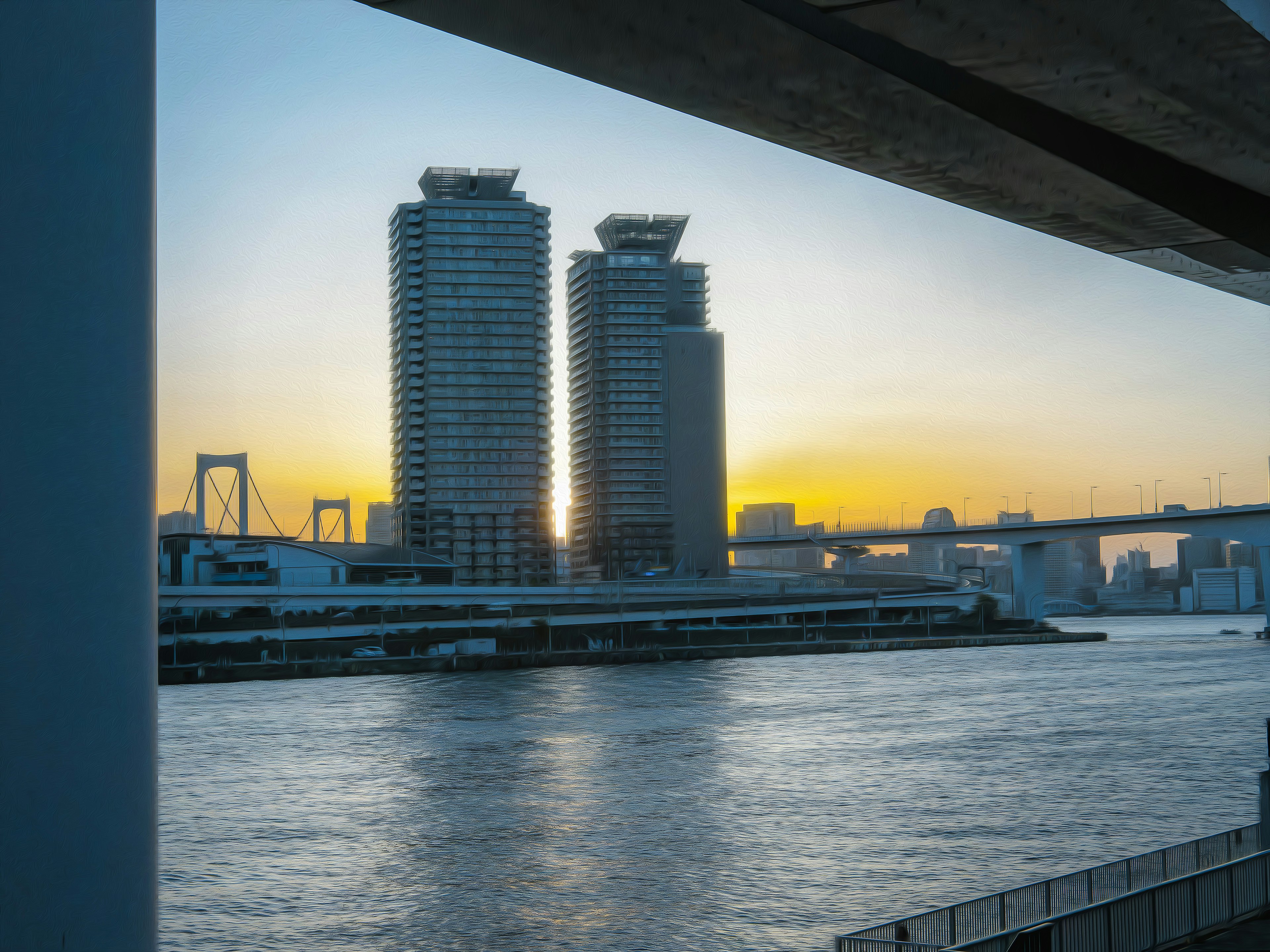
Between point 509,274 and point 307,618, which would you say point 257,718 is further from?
point 509,274

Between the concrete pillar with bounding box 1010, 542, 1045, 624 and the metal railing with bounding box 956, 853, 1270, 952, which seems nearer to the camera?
the metal railing with bounding box 956, 853, 1270, 952

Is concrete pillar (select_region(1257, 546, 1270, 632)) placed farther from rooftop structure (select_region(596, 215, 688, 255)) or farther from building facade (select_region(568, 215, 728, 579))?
rooftop structure (select_region(596, 215, 688, 255))

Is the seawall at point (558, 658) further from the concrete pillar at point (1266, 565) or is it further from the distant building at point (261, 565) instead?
the concrete pillar at point (1266, 565)

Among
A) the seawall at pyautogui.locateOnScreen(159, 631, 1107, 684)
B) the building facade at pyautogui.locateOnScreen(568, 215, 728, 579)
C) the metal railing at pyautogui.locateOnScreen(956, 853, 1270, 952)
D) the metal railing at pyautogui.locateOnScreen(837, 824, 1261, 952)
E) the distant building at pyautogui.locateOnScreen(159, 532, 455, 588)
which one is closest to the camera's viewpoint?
the metal railing at pyautogui.locateOnScreen(956, 853, 1270, 952)

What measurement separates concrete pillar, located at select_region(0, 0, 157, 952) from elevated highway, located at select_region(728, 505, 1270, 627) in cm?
4736

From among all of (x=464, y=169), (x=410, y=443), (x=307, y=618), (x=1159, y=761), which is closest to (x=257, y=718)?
(x=1159, y=761)

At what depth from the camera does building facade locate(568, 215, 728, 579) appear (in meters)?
89.9

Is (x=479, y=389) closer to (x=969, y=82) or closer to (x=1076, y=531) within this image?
(x=1076, y=531)


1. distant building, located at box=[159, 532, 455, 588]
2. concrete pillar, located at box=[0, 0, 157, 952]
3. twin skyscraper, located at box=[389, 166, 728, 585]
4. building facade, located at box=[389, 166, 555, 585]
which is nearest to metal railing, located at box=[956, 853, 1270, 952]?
concrete pillar, located at box=[0, 0, 157, 952]

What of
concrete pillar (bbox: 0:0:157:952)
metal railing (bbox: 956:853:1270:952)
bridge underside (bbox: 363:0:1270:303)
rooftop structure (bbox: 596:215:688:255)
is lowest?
metal railing (bbox: 956:853:1270:952)

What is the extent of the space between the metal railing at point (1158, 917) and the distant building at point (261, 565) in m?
47.9

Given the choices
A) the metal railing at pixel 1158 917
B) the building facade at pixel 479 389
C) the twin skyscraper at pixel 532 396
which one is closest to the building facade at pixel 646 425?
the twin skyscraper at pixel 532 396

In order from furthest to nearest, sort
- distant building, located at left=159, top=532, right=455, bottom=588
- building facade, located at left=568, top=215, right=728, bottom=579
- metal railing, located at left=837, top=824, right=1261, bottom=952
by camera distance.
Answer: building facade, located at left=568, top=215, right=728, bottom=579 → distant building, located at left=159, top=532, right=455, bottom=588 → metal railing, located at left=837, top=824, right=1261, bottom=952

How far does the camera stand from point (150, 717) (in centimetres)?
116
